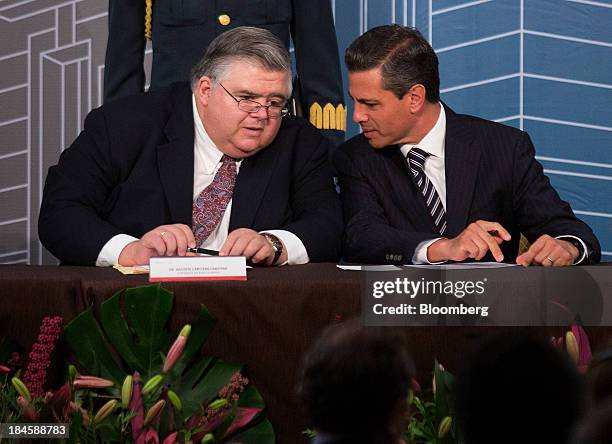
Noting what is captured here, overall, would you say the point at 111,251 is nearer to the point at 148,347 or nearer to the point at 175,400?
the point at 148,347

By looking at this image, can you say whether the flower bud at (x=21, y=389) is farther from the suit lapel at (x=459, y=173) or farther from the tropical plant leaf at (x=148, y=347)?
the suit lapel at (x=459, y=173)

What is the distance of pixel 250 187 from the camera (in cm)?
234

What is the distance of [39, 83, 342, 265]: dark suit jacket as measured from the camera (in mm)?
2240

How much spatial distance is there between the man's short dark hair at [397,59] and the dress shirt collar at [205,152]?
43cm

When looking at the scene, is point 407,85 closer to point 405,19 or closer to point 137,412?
point 405,19

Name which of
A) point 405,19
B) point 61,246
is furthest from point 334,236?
point 405,19

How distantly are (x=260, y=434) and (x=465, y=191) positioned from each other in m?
1.15

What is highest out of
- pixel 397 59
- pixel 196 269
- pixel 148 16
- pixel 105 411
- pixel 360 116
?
pixel 148 16

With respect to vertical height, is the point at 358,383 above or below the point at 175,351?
above

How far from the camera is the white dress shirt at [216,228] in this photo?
2.06 m

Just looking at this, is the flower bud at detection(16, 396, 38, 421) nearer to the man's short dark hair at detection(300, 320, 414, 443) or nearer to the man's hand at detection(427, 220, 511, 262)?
the man's short dark hair at detection(300, 320, 414, 443)

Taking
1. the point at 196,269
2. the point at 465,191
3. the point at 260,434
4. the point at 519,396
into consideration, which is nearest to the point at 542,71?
the point at 465,191

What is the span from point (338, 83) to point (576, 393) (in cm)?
244

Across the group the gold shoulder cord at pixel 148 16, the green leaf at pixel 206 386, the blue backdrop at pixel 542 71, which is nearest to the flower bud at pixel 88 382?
the green leaf at pixel 206 386
